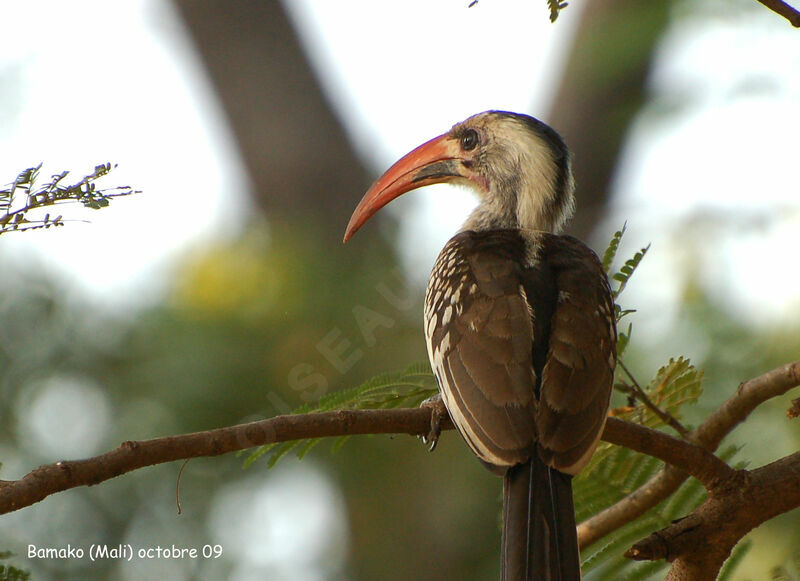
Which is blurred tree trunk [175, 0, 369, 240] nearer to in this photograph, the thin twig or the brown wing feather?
the brown wing feather

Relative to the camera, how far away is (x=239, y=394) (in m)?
5.16

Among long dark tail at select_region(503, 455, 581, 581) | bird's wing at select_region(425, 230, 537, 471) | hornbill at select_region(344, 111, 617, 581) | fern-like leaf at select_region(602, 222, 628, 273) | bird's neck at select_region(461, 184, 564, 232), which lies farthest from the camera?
bird's neck at select_region(461, 184, 564, 232)

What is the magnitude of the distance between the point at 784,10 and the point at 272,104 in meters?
6.09

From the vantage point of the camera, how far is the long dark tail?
2.45m

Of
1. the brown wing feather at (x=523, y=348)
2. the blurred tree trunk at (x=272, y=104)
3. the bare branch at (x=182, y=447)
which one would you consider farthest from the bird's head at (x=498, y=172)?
the blurred tree trunk at (x=272, y=104)

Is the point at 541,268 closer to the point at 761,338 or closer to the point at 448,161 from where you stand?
the point at 448,161

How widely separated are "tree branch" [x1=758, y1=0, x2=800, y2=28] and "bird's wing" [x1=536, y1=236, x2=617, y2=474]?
1.13 m

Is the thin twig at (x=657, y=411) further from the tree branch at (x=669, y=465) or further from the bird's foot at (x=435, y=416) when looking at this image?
the bird's foot at (x=435, y=416)

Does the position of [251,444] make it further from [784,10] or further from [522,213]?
[522,213]

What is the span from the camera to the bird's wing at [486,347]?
2.68 m

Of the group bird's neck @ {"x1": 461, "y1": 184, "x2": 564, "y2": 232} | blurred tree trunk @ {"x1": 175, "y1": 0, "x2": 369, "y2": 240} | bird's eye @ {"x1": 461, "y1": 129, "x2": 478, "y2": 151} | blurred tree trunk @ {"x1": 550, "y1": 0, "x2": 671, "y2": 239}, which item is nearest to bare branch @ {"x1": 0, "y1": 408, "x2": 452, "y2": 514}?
bird's neck @ {"x1": 461, "y1": 184, "x2": 564, "y2": 232}

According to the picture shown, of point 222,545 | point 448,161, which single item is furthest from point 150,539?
point 448,161

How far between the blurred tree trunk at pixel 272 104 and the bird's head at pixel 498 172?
2.71 meters

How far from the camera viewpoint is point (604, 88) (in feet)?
24.4
